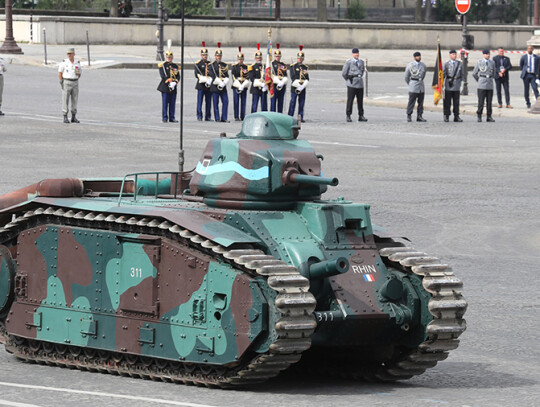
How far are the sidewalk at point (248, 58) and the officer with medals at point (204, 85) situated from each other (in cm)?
867

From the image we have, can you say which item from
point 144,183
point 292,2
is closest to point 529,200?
point 144,183

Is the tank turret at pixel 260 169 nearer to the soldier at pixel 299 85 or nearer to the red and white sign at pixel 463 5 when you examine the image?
the soldier at pixel 299 85

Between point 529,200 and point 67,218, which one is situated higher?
point 67,218

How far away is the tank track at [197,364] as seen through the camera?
35.0 feet

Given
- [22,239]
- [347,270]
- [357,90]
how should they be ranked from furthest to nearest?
[357,90]
[22,239]
[347,270]

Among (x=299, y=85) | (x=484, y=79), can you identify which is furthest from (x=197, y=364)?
(x=484, y=79)

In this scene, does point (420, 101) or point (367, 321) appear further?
point (420, 101)

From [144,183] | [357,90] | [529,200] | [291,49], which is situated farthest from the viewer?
[291,49]

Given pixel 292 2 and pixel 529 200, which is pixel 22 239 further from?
pixel 292 2

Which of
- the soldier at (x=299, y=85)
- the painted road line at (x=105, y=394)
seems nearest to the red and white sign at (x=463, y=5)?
the soldier at (x=299, y=85)

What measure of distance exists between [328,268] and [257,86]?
29.2m

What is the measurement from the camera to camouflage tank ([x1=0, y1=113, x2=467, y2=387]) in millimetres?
10945

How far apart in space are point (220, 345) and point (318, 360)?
1421 mm

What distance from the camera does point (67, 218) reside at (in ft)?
41.8
